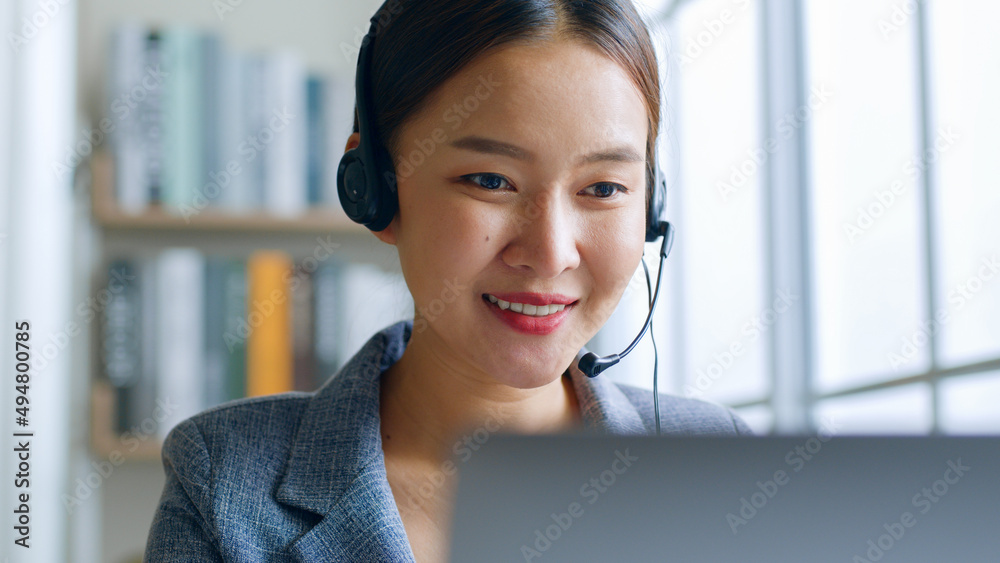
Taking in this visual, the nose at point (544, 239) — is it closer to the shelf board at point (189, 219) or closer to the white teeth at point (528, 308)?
the white teeth at point (528, 308)

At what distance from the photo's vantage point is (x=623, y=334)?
93.7 inches

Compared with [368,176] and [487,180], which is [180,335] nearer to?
[368,176]

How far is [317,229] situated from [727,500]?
1845 millimetres

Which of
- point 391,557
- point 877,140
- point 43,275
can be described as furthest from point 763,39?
point 43,275

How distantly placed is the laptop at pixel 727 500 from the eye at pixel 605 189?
51cm

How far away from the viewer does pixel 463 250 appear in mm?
891

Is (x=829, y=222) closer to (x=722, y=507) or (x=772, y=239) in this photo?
(x=772, y=239)

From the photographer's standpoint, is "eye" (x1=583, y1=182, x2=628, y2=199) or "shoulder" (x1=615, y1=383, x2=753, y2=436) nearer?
"eye" (x1=583, y1=182, x2=628, y2=199)

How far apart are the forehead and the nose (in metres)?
0.06

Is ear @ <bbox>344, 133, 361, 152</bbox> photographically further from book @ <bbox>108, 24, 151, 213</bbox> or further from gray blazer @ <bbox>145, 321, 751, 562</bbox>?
book @ <bbox>108, 24, 151, 213</bbox>

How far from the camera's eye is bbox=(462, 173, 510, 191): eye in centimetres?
89

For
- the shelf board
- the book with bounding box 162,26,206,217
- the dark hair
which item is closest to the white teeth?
the dark hair

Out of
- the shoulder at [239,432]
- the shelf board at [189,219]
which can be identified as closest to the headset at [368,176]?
the shoulder at [239,432]

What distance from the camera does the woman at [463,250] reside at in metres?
0.87
